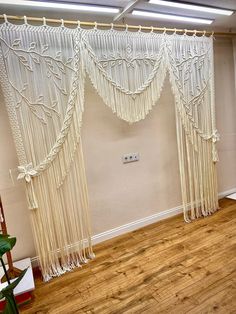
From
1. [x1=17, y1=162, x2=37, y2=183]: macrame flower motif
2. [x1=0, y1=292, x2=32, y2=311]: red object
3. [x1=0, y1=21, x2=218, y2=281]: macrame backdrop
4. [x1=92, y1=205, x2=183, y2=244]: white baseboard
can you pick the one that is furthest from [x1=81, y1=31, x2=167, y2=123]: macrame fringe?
[x1=0, y1=292, x2=32, y2=311]: red object

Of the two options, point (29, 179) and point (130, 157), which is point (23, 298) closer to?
point (29, 179)

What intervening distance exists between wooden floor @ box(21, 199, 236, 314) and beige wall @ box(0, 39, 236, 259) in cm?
40

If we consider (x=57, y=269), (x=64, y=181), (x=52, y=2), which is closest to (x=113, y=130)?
(x=64, y=181)

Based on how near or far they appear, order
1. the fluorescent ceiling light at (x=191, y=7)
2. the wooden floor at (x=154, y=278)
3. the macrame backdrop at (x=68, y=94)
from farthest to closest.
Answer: the fluorescent ceiling light at (x=191, y=7), the macrame backdrop at (x=68, y=94), the wooden floor at (x=154, y=278)

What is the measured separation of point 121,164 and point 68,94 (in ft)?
3.43

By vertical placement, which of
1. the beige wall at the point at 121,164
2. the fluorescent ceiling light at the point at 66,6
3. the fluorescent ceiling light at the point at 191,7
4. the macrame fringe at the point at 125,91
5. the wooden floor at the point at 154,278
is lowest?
the wooden floor at the point at 154,278

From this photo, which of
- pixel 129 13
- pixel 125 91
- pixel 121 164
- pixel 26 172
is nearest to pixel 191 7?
pixel 129 13

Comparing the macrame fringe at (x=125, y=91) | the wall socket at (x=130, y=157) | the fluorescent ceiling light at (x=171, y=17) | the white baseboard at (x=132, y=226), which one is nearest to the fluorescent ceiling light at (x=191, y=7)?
the fluorescent ceiling light at (x=171, y=17)

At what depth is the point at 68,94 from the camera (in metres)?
2.27

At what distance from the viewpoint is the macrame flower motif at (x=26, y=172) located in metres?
2.12

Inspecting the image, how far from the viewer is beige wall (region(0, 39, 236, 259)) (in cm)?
235

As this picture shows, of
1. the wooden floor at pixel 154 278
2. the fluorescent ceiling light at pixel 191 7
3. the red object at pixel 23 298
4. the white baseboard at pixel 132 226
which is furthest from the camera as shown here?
the white baseboard at pixel 132 226

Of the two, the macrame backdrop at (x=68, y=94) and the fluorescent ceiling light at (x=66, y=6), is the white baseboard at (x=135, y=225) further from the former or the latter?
the fluorescent ceiling light at (x=66, y=6)

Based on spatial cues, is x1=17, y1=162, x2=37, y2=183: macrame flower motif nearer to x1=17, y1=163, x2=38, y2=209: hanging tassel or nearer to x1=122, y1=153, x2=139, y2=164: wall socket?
x1=17, y1=163, x2=38, y2=209: hanging tassel
